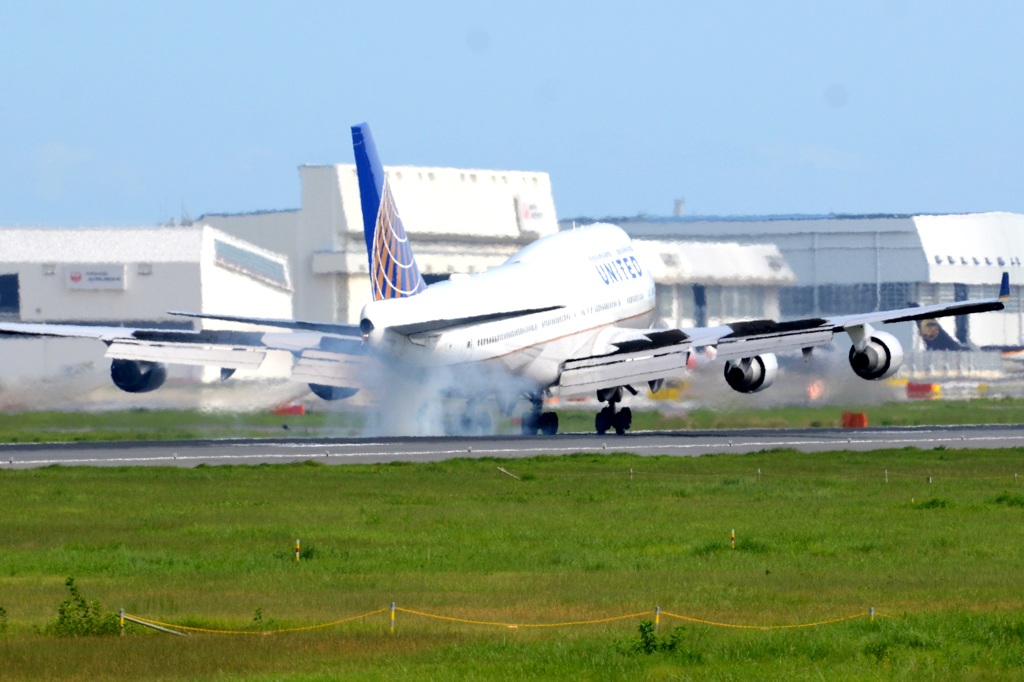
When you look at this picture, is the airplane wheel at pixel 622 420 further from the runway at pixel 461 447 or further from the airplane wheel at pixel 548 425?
the airplane wheel at pixel 548 425

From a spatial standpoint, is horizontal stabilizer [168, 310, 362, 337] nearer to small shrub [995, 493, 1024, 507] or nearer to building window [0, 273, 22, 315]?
small shrub [995, 493, 1024, 507]

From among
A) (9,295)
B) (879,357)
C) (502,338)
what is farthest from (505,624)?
(9,295)

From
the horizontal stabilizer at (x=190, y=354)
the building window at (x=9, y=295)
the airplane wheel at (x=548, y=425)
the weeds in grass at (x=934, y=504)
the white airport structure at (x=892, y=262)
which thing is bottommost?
the weeds in grass at (x=934, y=504)

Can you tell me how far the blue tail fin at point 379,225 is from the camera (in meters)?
54.8

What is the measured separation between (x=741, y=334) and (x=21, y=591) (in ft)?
124

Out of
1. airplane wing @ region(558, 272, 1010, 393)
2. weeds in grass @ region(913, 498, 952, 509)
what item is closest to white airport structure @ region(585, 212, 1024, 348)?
airplane wing @ region(558, 272, 1010, 393)

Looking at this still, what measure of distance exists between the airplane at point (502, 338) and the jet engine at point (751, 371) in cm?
5

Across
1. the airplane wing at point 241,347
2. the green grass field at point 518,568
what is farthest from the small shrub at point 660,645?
the airplane wing at point 241,347

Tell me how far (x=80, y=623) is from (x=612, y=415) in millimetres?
44188

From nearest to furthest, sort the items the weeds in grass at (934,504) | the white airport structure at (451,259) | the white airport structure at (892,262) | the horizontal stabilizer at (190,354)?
the weeds in grass at (934,504)
the horizontal stabilizer at (190,354)
the white airport structure at (451,259)
the white airport structure at (892,262)

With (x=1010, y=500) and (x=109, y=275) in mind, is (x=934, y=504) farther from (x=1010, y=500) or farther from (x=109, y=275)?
(x=109, y=275)

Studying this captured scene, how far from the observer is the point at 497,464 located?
48.1m

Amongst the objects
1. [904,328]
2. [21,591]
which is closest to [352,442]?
[21,591]

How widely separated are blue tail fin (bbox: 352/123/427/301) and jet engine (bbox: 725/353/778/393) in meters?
12.2
